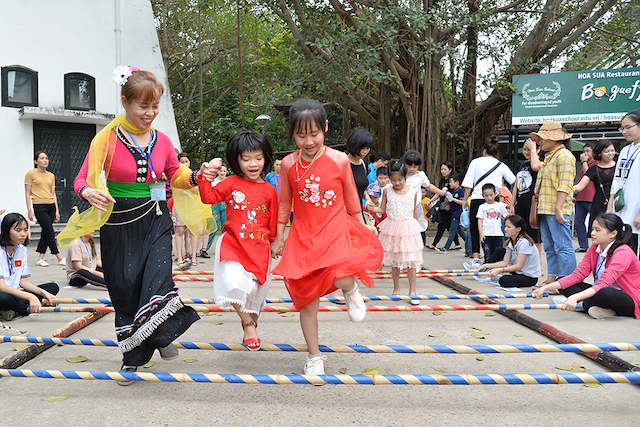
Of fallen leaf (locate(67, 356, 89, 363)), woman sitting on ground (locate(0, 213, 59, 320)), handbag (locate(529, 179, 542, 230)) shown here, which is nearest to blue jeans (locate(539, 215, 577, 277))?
handbag (locate(529, 179, 542, 230))

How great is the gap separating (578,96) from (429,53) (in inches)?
176

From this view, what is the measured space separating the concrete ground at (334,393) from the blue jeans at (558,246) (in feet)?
4.48

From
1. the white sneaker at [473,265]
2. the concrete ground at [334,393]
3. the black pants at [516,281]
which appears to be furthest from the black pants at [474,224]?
the concrete ground at [334,393]

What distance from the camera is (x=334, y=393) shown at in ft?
9.45

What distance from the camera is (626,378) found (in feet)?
8.37

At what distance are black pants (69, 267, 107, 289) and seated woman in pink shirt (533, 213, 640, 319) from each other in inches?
202

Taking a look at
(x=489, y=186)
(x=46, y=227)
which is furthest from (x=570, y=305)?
(x=46, y=227)

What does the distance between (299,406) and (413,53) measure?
9.07m

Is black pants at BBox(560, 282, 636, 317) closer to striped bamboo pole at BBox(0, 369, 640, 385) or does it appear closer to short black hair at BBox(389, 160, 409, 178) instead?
striped bamboo pole at BBox(0, 369, 640, 385)

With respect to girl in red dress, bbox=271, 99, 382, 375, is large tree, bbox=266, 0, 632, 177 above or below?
above

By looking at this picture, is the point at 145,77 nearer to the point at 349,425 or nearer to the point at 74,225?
the point at 74,225

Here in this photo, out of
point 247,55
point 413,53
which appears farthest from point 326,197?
point 247,55

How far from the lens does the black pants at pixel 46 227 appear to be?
7.74 meters

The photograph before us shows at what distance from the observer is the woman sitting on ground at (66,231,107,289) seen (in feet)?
19.5
